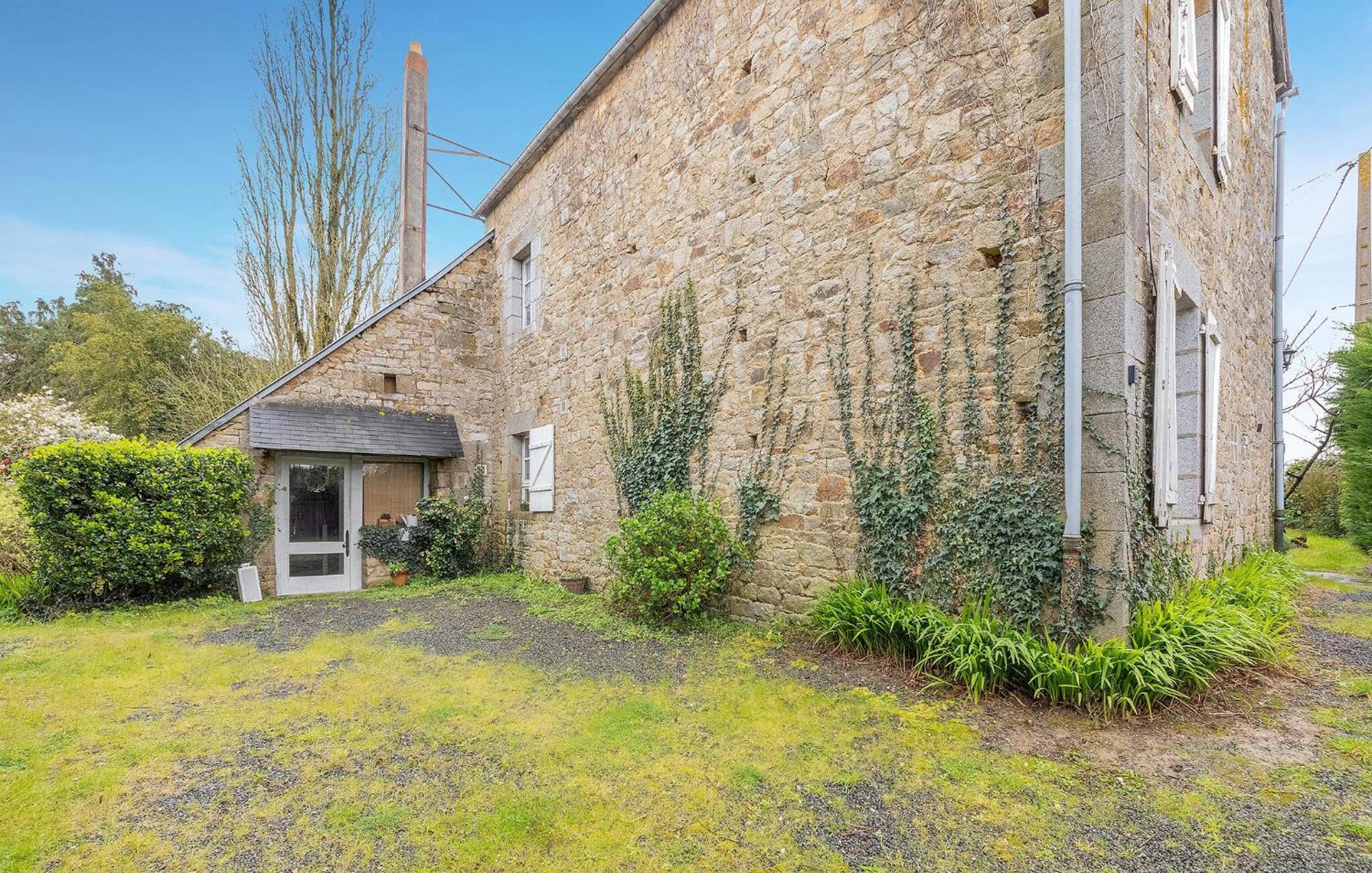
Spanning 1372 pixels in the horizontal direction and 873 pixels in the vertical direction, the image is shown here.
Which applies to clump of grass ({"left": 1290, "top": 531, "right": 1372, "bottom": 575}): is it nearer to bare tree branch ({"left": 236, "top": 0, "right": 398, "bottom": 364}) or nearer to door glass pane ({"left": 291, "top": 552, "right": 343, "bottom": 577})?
door glass pane ({"left": 291, "top": 552, "right": 343, "bottom": 577})

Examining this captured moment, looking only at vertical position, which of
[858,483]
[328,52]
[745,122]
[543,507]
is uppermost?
[328,52]

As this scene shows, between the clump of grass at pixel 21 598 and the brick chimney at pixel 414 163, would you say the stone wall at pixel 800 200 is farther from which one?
the clump of grass at pixel 21 598

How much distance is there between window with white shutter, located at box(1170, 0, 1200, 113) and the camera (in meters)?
4.05

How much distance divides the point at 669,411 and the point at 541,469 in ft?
9.22

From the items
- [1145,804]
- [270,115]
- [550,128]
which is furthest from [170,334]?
[1145,804]

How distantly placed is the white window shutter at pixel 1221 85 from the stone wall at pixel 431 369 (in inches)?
349

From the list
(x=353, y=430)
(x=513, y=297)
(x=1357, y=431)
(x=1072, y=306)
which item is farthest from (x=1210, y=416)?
(x=353, y=430)

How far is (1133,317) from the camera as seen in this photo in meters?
3.39

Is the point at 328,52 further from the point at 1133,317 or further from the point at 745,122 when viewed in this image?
the point at 1133,317

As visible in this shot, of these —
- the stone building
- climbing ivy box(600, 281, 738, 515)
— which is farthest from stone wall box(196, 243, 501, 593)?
climbing ivy box(600, 281, 738, 515)

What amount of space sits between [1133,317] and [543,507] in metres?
6.66

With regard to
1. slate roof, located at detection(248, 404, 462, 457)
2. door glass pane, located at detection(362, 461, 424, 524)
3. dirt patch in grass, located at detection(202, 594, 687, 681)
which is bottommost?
dirt patch in grass, located at detection(202, 594, 687, 681)

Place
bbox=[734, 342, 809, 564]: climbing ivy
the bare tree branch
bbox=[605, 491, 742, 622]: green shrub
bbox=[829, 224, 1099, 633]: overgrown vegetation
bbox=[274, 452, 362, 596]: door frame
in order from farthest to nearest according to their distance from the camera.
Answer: the bare tree branch, bbox=[274, 452, 362, 596]: door frame, bbox=[605, 491, 742, 622]: green shrub, bbox=[734, 342, 809, 564]: climbing ivy, bbox=[829, 224, 1099, 633]: overgrown vegetation

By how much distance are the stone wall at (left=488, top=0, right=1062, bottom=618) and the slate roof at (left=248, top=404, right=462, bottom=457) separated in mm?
2282
